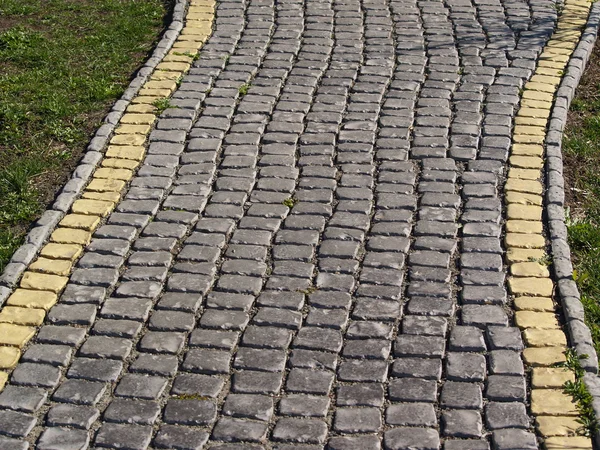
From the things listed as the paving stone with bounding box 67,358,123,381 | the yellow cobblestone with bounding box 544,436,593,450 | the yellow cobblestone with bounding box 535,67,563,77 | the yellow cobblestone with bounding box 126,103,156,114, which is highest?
the yellow cobblestone with bounding box 544,436,593,450

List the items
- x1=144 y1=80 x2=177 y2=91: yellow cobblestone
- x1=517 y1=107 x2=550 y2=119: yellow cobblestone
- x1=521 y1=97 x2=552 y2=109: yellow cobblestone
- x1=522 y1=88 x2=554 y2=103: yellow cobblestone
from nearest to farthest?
x1=517 y1=107 x2=550 y2=119: yellow cobblestone
x1=521 y1=97 x2=552 y2=109: yellow cobblestone
x1=522 y1=88 x2=554 y2=103: yellow cobblestone
x1=144 y1=80 x2=177 y2=91: yellow cobblestone

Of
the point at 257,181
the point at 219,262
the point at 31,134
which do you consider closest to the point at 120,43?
the point at 31,134

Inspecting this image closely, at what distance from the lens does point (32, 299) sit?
4.89m

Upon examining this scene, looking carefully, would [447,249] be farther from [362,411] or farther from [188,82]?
[188,82]

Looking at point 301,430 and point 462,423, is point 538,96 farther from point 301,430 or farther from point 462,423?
point 301,430

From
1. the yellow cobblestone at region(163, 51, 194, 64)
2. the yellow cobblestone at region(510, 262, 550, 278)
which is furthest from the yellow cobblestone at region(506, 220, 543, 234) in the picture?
the yellow cobblestone at region(163, 51, 194, 64)

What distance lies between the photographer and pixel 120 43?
7.82 m

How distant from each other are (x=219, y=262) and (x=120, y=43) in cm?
330

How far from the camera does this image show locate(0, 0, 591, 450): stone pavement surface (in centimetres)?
422

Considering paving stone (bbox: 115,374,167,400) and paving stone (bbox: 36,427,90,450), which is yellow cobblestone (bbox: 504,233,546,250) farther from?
paving stone (bbox: 36,427,90,450)

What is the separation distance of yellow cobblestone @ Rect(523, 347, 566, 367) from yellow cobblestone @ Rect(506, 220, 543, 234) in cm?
103

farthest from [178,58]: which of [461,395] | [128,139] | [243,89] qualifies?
[461,395]

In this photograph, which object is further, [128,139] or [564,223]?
[128,139]

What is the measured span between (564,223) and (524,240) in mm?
331
